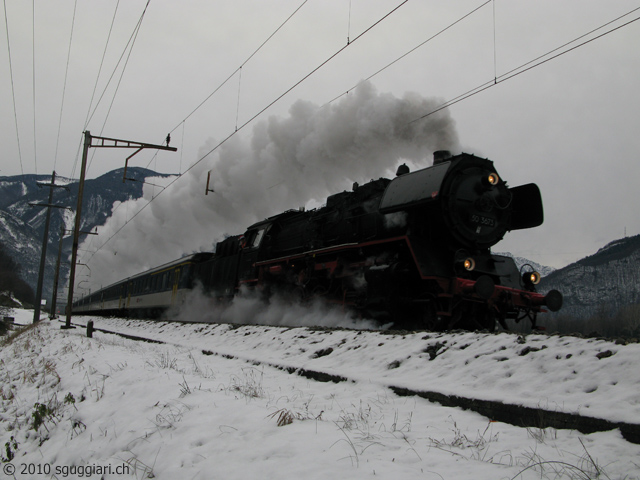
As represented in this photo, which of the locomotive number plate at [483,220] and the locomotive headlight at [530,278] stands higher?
the locomotive number plate at [483,220]

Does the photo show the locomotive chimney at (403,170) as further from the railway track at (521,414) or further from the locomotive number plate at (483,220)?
the railway track at (521,414)

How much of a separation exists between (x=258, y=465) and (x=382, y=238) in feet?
24.3

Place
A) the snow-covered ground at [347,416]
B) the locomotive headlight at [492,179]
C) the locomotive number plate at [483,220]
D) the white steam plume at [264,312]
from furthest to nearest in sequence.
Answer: the white steam plume at [264,312]
the locomotive headlight at [492,179]
the locomotive number plate at [483,220]
the snow-covered ground at [347,416]

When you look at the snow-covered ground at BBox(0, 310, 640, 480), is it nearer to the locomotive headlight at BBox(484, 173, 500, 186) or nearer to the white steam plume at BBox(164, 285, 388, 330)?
A: the white steam plume at BBox(164, 285, 388, 330)

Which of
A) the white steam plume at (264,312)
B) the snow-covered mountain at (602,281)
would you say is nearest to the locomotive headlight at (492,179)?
the white steam plume at (264,312)

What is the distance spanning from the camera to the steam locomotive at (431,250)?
902 cm

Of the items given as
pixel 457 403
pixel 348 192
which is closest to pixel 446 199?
pixel 348 192

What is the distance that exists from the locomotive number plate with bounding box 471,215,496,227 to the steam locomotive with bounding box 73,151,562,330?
0.06 feet

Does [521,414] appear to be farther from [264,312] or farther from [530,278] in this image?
[264,312]

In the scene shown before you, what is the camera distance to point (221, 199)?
2295 centimetres

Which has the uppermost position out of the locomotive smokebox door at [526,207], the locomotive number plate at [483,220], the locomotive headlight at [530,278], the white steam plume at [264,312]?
the locomotive smokebox door at [526,207]

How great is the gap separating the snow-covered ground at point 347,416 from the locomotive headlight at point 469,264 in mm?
3036

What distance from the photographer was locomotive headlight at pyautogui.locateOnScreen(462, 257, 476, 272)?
903 centimetres

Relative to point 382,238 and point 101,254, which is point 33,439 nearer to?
point 382,238
